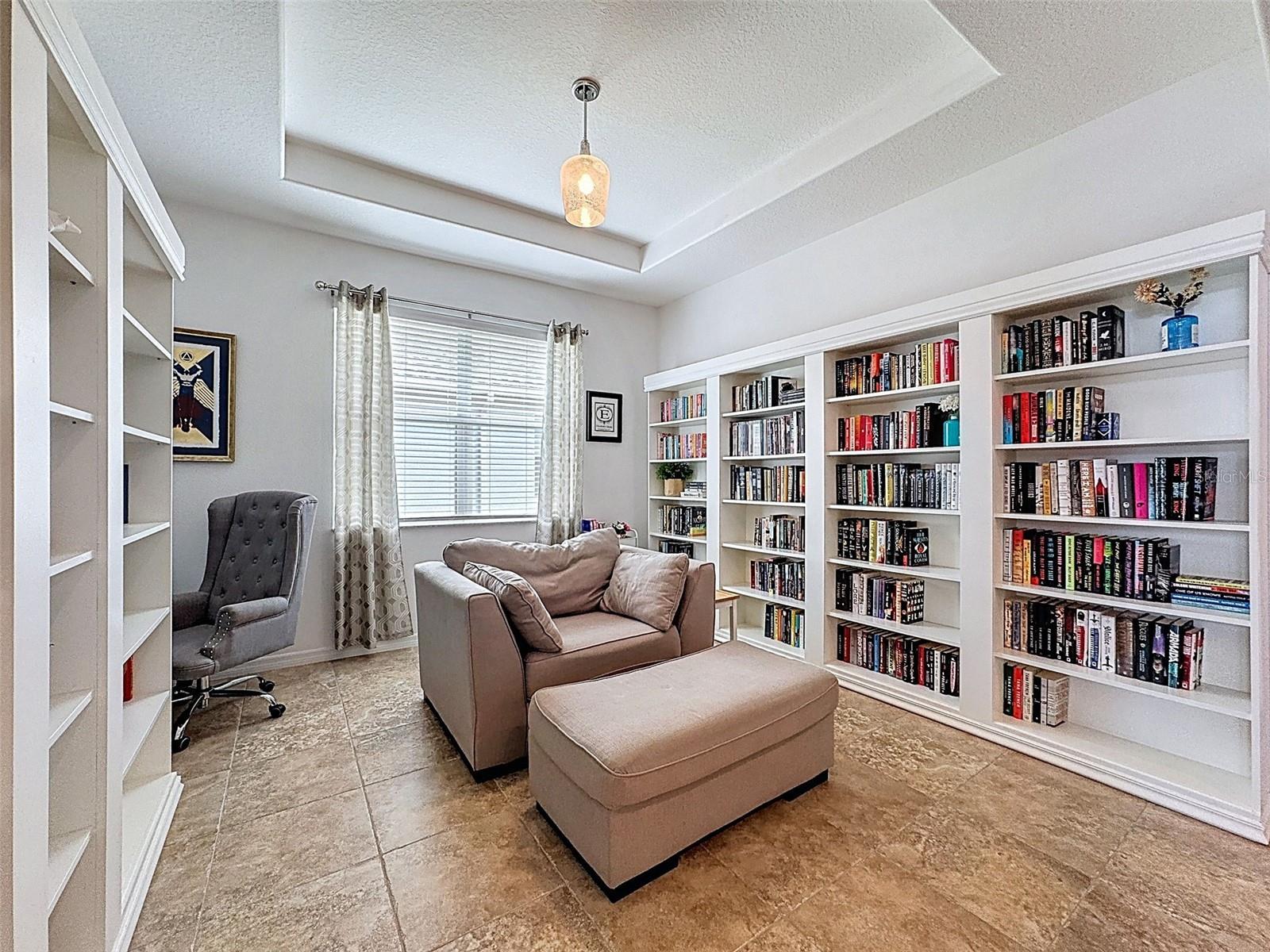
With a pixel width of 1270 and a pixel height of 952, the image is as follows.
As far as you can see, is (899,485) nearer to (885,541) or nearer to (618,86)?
(885,541)

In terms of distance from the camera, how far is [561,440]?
4316 millimetres

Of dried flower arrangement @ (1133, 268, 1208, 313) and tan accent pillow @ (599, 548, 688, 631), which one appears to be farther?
tan accent pillow @ (599, 548, 688, 631)

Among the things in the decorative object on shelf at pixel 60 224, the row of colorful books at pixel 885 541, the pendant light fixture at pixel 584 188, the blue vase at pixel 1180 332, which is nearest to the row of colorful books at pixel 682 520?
the row of colorful books at pixel 885 541

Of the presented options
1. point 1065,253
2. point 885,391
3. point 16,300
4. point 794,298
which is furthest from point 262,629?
point 1065,253

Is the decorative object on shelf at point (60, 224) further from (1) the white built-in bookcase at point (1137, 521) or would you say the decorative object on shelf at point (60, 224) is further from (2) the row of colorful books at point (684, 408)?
(2) the row of colorful books at point (684, 408)

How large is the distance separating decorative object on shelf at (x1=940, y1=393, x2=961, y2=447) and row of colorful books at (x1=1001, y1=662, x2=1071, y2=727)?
3.50 ft

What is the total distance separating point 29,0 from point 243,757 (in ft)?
8.10

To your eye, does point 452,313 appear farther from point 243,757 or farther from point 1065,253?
point 1065,253

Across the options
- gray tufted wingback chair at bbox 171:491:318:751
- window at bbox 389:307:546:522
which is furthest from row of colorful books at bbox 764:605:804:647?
gray tufted wingback chair at bbox 171:491:318:751

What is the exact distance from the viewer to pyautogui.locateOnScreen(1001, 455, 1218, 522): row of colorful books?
6.49 ft

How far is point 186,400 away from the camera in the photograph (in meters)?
3.15

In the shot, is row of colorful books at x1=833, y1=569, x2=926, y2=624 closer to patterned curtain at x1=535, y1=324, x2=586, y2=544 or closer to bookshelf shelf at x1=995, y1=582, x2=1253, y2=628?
bookshelf shelf at x1=995, y1=582, x2=1253, y2=628

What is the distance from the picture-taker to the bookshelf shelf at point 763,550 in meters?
3.50

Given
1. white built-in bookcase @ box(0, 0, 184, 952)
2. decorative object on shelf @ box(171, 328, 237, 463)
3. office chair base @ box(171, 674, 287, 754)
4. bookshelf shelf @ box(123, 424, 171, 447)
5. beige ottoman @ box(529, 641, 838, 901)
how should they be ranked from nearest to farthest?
white built-in bookcase @ box(0, 0, 184, 952) → beige ottoman @ box(529, 641, 838, 901) → bookshelf shelf @ box(123, 424, 171, 447) → office chair base @ box(171, 674, 287, 754) → decorative object on shelf @ box(171, 328, 237, 463)
